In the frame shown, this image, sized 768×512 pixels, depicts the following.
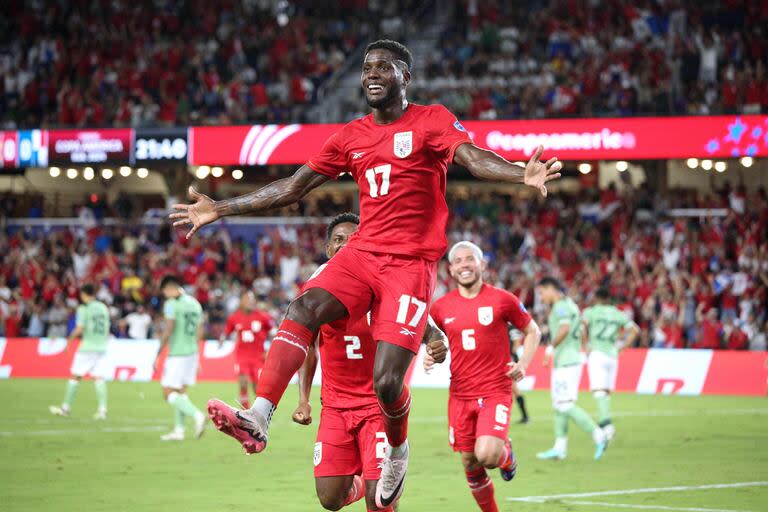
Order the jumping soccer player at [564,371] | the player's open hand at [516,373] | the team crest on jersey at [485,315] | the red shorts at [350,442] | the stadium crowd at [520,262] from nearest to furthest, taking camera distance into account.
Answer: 1. the red shorts at [350,442]
2. the player's open hand at [516,373]
3. the team crest on jersey at [485,315]
4. the jumping soccer player at [564,371]
5. the stadium crowd at [520,262]

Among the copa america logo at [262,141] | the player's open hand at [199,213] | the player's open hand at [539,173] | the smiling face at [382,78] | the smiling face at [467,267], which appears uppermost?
the copa america logo at [262,141]

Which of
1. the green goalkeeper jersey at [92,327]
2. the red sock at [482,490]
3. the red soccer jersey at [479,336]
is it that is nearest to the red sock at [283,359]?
the red sock at [482,490]

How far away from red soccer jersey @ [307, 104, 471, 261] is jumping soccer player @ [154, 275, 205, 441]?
1046cm

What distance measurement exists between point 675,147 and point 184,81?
48.5ft

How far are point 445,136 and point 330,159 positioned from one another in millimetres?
774

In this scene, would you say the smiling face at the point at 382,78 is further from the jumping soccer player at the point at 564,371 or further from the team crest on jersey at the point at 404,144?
the jumping soccer player at the point at 564,371

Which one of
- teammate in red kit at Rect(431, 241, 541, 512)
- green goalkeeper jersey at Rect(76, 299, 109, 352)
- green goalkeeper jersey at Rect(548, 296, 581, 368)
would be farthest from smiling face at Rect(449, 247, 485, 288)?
green goalkeeper jersey at Rect(76, 299, 109, 352)

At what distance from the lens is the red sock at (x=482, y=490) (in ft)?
32.1

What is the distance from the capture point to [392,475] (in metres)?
7.77

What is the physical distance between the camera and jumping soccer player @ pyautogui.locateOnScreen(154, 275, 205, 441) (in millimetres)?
17469

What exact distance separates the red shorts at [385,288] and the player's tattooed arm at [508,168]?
721 mm

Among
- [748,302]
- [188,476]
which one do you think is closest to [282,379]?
[188,476]

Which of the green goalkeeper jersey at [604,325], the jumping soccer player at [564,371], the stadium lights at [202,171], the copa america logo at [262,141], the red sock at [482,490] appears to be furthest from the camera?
the stadium lights at [202,171]

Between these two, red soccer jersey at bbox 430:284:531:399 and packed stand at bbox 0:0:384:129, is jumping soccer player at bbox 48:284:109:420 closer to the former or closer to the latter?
red soccer jersey at bbox 430:284:531:399
